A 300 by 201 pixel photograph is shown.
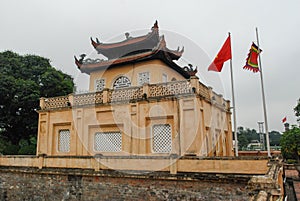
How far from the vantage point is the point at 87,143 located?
13578 millimetres

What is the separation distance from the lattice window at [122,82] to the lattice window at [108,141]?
3.87 metres

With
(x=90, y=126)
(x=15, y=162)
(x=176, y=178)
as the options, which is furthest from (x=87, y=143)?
(x=176, y=178)

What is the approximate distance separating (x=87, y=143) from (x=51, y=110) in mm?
3358

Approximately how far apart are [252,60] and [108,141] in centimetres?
842

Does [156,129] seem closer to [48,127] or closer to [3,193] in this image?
[48,127]

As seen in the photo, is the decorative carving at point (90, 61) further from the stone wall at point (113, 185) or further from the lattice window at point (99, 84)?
the stone wall at point (113, 185)

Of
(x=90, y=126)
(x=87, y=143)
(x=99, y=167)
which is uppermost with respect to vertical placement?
(x=90, y=126)

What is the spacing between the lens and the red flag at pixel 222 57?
11812 millimetres

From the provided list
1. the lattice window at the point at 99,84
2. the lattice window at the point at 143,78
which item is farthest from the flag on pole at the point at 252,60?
the lattice window at the point at 99,84

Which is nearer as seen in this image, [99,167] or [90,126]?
[99,167]

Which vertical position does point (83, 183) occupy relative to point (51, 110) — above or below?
below

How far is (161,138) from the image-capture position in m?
12.1

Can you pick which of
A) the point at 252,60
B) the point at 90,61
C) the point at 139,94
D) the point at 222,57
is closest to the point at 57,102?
the point at 90,61

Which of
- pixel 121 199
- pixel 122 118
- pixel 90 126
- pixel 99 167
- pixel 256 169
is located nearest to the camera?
pixel 256 169
